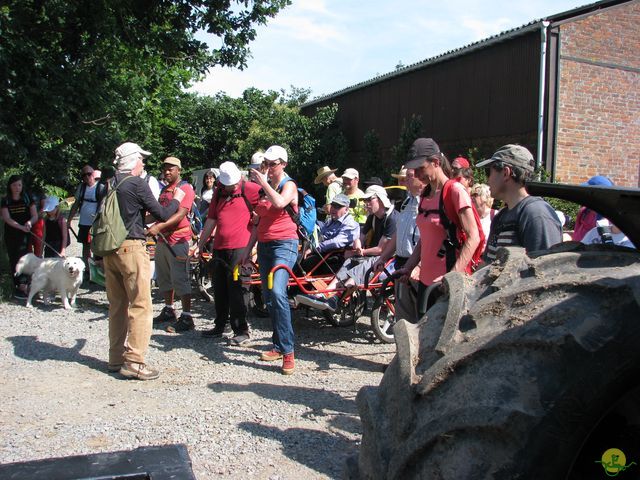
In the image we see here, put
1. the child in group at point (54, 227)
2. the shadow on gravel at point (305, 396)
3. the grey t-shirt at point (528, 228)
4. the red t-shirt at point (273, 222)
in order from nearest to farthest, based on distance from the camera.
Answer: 1. the grey t-shirt at point (528, 228)
2. the shadow on gravel at point (305, 396)
3. the red t-shirt at point (273, 222)
4. the child in group at point (54, 227)

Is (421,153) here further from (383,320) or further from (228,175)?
(383,320)

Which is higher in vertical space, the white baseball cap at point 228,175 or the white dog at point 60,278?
the white baseball cap at point 228,175

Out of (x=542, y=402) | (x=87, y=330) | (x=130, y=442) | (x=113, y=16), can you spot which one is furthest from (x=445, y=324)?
(x=113, y=16)

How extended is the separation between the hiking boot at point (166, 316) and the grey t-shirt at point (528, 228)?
5.18 metres

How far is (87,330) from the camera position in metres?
7.59

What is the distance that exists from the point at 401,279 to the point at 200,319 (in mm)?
4003

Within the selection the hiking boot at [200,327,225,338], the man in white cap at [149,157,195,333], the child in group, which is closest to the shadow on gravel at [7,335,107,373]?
the man in white cap at [149,157,195,333]

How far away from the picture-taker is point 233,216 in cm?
705

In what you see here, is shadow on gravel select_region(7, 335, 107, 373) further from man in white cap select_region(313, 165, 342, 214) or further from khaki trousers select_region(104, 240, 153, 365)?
man in white cap select_region(313, 165, 342, 214)

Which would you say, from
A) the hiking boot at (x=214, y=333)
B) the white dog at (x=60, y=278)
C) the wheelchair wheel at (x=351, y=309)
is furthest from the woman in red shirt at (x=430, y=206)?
the white dog at (x=60, y=278)

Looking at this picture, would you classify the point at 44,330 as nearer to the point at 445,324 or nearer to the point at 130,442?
the point at 130,442

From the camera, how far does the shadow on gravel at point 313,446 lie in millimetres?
3928

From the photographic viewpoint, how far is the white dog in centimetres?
875

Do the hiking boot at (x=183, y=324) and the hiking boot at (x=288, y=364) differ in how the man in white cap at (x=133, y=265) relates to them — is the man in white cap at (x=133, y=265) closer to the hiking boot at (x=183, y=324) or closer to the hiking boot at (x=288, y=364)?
the hiking boot at (x=288, y=364)
